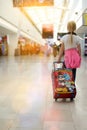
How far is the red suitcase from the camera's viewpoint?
251 inches

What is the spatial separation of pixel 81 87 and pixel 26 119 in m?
3.79

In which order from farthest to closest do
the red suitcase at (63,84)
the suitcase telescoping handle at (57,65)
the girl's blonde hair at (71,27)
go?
the suitcase telescoping handle at (57,65) → the girl's blonde hair at (71,27) → the red suitcase at (63,84)

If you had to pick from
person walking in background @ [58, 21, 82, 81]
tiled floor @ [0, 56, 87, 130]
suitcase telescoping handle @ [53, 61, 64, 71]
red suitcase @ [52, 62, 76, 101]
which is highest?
person walking in background @ [58, 21, 82, 81]

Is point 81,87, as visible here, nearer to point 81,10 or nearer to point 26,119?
point 26,119

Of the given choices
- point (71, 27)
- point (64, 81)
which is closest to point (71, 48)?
point (71, 27)

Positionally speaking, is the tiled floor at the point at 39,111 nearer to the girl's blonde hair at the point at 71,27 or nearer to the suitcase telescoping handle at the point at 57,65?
the suitcase telescoping handle at the point at 57,65

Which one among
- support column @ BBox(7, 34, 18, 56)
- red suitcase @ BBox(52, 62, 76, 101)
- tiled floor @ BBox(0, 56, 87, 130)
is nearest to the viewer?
tiled floor @ BBox(0, 56, 87, 130)

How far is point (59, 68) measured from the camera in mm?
6848

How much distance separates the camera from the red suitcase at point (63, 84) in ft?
20.9

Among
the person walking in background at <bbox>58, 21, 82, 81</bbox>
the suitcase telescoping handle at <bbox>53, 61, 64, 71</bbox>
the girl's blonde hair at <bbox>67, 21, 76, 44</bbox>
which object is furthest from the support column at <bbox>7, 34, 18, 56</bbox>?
the girl's blonde hair at <bbox>67, 21, 76, 44</bbox>

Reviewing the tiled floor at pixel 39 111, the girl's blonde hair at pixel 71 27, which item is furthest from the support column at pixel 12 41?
the girl's blonde hair at pixel 71 27

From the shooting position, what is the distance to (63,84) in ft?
21.4

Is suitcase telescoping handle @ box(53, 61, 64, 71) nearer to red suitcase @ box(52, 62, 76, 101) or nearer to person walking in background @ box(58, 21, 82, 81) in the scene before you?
red suitcase @ box(52, 62, 76, 101)

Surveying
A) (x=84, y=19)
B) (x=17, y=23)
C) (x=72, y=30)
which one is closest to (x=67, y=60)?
(x=72, y=30)
